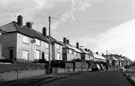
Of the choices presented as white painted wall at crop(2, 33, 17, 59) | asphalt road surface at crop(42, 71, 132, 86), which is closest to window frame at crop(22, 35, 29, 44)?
white painted wall at crop(2, 33, 17, 59)

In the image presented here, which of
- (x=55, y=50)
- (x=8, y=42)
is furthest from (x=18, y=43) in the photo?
(x=55, y=50)

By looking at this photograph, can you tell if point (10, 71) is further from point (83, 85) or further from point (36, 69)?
point (83, 85)

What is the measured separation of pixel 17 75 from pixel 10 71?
113 centimetres

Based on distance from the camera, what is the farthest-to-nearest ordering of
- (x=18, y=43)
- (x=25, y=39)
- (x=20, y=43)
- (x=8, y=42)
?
1. (x=25, y=39)
2. (x=20, y=43)
3. (x=8, y=42)
4. (x=18, y=43)

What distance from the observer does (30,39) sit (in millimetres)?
45094

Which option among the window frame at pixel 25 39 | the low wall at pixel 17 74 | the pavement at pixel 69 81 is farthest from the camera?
the window frame at pixel 25 39

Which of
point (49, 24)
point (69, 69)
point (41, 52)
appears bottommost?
point (69, 69)

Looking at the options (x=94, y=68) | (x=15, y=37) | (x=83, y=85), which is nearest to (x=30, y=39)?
(x=15, y=37)

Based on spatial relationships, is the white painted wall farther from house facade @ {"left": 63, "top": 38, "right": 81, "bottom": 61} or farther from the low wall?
house facade @ {"left": 63, "top": 38, "right": 81, "bottom": 61}

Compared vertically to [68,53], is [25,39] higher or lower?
higher

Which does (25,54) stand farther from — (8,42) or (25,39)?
(8,42)

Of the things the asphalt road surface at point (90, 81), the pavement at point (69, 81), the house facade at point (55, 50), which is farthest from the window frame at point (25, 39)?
the asphalt road surface at point (90, 81)

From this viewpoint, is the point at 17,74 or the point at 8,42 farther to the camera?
the point at 8,42

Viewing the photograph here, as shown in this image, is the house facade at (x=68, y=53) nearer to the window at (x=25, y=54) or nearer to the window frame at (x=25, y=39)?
the window at (x=25, y=54)
